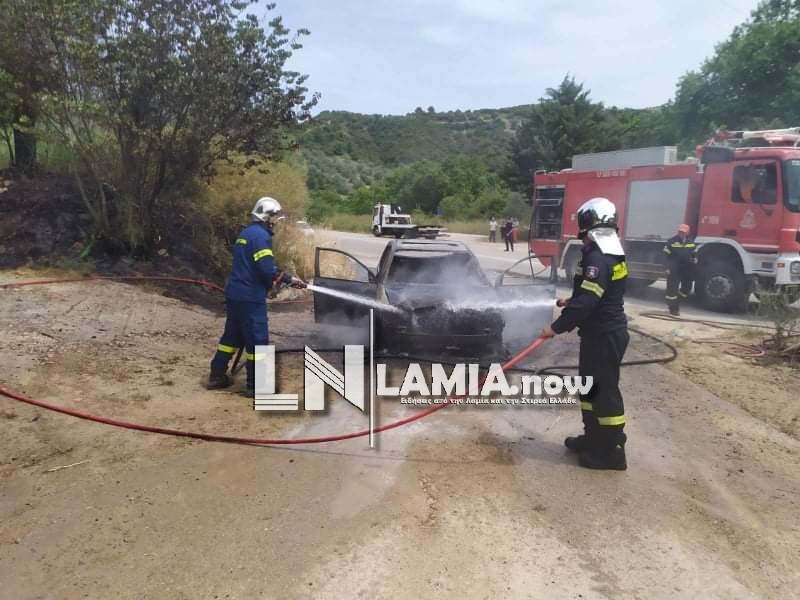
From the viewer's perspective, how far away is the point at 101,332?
6531 mm

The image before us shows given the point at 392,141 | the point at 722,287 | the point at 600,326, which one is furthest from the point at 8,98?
the point at 392,141

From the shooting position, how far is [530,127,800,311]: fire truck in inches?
381

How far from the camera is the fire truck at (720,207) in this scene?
968cm

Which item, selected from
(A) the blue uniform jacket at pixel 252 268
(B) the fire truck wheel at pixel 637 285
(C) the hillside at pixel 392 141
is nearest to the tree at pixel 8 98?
(A) the blue uniform jacket at pixel 252 268

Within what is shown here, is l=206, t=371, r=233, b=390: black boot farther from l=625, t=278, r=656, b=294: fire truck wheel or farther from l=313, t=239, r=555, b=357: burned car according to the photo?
l=625, t=278, r=656, b=294: fire truck wheel

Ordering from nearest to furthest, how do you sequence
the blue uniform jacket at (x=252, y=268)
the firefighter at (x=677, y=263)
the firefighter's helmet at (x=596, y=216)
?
the firefighter's helmet at (x=596, y=216) < the blue uniform jacket at (x=252, y=268) < the firefighter at (x=677, y=263)

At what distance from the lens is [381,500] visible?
3490 mm

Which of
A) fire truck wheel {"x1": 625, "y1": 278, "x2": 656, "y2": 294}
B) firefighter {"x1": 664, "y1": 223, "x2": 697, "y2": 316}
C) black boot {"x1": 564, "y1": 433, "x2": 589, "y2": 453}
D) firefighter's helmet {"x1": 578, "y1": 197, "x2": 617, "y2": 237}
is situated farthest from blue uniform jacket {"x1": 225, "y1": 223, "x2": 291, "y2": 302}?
fire truck wheel {"x1": 625, "y1": 278, "x2": 656, "y2": 294}

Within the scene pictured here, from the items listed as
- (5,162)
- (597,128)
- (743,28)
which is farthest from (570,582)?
(597,128)

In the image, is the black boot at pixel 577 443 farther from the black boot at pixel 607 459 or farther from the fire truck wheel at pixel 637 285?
the fire truck wheel at pixel 637 285

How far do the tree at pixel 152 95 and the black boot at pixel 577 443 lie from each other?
23.2ft

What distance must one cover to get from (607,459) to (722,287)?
7.87 metres

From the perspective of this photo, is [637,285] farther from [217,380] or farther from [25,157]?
[25,157]

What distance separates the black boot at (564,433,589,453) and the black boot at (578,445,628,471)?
106mm
